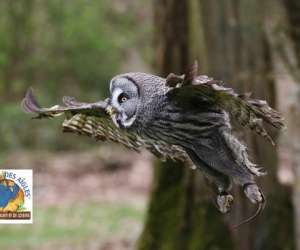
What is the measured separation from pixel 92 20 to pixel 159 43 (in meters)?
9.95

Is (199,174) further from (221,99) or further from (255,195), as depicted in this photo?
(255,195)

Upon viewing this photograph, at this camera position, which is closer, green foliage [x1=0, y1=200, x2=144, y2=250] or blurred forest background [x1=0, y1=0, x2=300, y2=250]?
blurred forest background [x1=0, y1=0, x2=300, y2=250]

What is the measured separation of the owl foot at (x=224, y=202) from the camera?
289 cm

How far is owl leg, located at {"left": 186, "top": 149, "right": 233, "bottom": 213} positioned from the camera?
2.90m

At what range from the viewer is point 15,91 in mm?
18234

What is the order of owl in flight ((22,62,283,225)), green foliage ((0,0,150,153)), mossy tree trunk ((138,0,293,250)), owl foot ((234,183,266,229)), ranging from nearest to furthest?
owl foot ((234,183,266,229)) → owl in flight ((22,62,283,225)) → mossy tree trunk ((138,0,293,250)) → green foliage ((0,0,150,153))

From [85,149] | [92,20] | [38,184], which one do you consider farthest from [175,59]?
[85,149]

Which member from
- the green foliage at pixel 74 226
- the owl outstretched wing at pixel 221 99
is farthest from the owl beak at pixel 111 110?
the green foliage at pixel 74 226

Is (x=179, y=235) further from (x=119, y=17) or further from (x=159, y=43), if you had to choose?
(x=119, y=17)

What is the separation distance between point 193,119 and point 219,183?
24 centimetres

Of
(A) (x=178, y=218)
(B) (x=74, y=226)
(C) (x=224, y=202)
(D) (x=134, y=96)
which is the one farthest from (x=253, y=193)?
(B) (x=74, y=226)

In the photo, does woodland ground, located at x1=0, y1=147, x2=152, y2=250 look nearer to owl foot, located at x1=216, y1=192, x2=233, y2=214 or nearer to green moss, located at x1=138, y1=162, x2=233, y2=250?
green moss, located at x1=138, y1=162, x2=233, y2=250

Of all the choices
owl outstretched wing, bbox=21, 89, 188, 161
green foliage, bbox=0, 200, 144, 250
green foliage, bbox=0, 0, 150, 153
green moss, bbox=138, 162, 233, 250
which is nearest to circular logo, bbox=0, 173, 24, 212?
owl outstretched wing, bbox=21, 89, 188, 161

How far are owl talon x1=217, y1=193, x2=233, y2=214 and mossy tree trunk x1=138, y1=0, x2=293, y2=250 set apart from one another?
4.06 m
